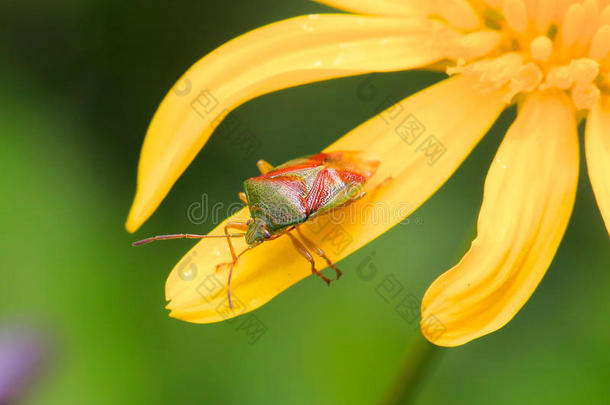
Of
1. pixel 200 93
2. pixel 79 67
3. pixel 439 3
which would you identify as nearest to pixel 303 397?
pixel 200 93

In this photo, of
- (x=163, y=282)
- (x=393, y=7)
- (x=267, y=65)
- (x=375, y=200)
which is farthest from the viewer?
(x=163, y=282)

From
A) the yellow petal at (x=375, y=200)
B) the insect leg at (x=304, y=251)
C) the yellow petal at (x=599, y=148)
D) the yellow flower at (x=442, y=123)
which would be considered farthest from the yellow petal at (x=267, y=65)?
the yellow petal at (x=599, y=148)

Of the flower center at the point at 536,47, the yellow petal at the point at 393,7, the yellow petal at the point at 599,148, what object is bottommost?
the yellow petal at the point at 599,148

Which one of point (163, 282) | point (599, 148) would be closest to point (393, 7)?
point (599, 148)

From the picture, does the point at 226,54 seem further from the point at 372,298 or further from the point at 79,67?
the point at 79,67

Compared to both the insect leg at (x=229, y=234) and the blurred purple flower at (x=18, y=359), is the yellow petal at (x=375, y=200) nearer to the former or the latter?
the insect leg at (x=229, y=234)

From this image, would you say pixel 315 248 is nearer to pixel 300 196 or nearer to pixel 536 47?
pixel 300 196

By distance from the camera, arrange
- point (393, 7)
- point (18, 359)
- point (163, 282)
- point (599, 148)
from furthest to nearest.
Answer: point (163, 282), point (18, 359), point (393, 7), point (599, 148)
